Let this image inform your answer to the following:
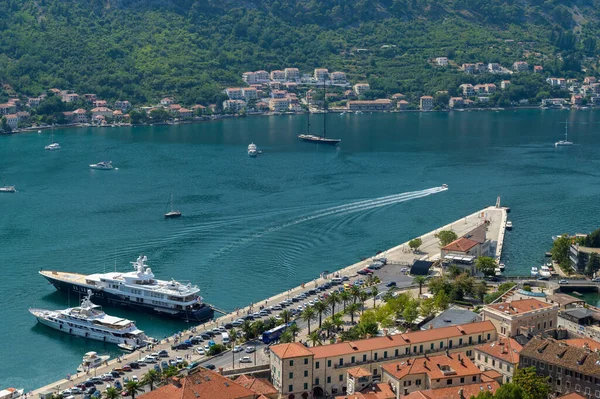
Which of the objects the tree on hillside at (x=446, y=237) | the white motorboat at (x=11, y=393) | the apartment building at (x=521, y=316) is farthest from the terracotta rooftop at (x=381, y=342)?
the tree on hillside at (x=446, y=237)

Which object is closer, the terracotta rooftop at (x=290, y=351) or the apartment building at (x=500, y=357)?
the terracotta rooftop at (x=290, y=351)

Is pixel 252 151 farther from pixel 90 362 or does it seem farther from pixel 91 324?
pixel 90 362

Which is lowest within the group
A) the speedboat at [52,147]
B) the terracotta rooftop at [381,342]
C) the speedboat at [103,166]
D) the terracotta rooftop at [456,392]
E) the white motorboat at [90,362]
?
the white motorboat at [90,362]

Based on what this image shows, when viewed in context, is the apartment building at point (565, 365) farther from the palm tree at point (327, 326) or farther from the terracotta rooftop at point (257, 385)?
the terracotta rooftop at point (257, 385)

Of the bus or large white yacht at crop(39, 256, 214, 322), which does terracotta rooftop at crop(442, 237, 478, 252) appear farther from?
the bus

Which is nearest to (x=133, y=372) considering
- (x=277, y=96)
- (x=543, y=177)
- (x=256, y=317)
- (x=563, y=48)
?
(x=256, y=317)

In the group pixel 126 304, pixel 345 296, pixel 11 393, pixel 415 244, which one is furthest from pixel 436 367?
pixel 415 244
